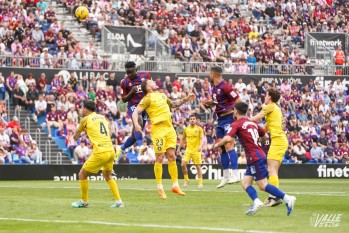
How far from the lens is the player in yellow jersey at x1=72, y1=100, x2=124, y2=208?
1798 cm

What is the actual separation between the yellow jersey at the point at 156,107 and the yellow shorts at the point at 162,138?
0.42ft

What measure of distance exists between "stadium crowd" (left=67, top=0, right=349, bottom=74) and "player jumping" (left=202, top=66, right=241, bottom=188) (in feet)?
72.0

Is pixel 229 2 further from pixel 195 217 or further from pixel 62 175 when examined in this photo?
pixel 195 217

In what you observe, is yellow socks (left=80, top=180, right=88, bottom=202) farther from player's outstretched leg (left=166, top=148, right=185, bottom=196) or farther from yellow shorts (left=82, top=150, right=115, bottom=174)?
player's outstretched leg (left=166, top=148, right=185, bottom=196)

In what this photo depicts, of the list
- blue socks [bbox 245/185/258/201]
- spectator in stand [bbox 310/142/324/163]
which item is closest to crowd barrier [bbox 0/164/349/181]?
spectator in stand [bbox 310/142/324/163]

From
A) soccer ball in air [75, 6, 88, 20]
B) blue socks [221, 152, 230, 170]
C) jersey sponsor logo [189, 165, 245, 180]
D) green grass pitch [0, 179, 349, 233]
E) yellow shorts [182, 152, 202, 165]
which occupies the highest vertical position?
soccer ball in air [75, 6, 88, 20]

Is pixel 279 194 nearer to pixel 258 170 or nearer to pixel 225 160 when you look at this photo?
pixel 258 170

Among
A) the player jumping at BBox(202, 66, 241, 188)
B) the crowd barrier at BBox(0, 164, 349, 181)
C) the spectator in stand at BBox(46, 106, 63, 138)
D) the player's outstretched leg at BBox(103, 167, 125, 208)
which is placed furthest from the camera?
the spectator in stand at BBox(46, 106, 63, 138)

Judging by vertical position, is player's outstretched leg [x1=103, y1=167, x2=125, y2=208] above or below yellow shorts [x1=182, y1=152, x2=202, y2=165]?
above

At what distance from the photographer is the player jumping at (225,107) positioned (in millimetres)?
22672

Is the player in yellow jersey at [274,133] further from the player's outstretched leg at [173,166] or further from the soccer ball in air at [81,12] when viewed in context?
the soccer ball in air at [81,12]

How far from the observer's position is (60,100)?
39.2 meters

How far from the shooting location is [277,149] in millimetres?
19094

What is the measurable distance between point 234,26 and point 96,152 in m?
32.9
